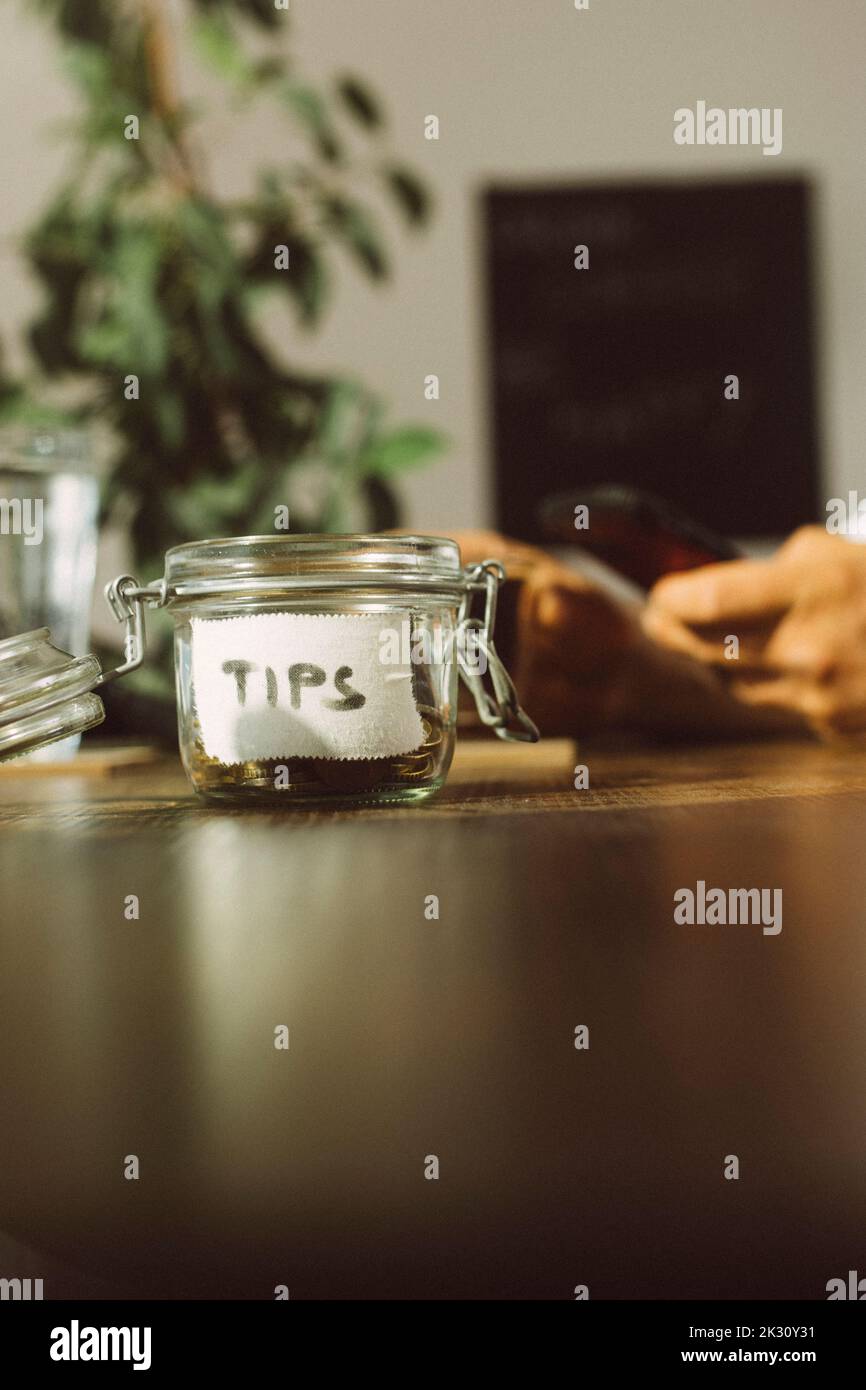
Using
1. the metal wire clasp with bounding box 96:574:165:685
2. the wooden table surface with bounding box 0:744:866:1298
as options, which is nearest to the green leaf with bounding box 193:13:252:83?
the metal wire clasp with bounding box 96:574:165:685

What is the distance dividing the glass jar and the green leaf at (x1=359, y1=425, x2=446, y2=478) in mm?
1064

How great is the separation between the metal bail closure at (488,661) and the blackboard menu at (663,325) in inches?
62.0

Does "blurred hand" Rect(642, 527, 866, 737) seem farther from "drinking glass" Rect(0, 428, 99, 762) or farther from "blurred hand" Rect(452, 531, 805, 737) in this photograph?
"drinking glass" Rect(0, 428, 99, 762)

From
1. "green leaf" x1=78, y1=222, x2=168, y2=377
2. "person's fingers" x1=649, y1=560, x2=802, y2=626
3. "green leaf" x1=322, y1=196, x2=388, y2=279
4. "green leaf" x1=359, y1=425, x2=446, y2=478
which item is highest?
"green leaf" x1=322, y1=196, x2=388, y2=279

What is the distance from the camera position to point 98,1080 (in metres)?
0.21

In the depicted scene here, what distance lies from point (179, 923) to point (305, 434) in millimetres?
1342

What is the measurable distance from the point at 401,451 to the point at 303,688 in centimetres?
114

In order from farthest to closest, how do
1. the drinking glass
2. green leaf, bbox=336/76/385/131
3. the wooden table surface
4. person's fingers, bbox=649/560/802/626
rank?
green leaf, bbox=336/76/385/131 → the drinking glass → person's fingers, bbox=649/560/802/626 → the wooden table surface

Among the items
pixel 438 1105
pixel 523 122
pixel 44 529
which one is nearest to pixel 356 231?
pixel 523 122

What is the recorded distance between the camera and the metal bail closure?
506 mm

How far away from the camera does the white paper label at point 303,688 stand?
0.43 meters

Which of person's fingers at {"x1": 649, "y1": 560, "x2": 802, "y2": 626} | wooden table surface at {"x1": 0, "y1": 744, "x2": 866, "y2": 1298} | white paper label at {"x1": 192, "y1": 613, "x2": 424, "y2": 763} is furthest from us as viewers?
person's fingers at {"x1": 649, "y1": 560, "x2": 802, "y2": 626}

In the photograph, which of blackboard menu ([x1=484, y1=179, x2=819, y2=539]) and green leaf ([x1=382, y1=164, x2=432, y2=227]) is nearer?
green leaf ([x1=382, y1=164, x2=432, y2=227])
